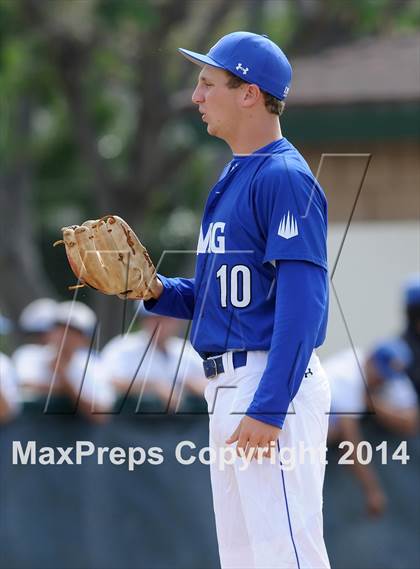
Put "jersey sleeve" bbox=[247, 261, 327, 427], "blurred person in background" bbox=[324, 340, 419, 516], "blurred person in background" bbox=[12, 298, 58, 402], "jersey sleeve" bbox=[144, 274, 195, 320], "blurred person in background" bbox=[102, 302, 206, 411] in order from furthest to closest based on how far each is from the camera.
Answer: "blurred person in background" bbox=[12, 298, 58, 402] < "blurred person in background" bbox=[102, 302, 206, 411] < "blurred person in background" bbox=[324, 340, 419, 516] < "jersey sleeve" bbox=[144, 274, 195, 320] < "jersey sleeve" bbox=[247, 261, 327, 427]

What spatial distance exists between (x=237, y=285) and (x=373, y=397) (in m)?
2.26

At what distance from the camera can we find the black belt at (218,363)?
3.42 meters

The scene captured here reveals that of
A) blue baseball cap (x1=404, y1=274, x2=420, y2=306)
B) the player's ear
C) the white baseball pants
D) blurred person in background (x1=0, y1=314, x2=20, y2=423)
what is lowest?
the white baseball pants

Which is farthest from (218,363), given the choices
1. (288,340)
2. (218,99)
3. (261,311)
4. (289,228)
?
(218,99)

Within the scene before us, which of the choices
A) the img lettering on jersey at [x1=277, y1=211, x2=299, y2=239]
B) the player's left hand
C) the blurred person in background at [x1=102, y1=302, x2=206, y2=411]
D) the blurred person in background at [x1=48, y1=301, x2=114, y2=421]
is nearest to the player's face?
the img lettering on jersey at [x1=277, y1=211, x2=299, y2=239]

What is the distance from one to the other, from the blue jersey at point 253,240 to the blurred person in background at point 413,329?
212 cm

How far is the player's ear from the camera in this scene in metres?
3.46

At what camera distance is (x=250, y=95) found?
11.4ft

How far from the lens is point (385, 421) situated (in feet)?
18.0

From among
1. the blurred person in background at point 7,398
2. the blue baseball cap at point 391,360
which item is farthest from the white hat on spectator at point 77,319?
the blue baseball cap at point 391,360

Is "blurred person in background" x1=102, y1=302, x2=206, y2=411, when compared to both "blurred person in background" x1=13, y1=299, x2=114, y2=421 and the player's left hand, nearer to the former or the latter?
"blurred person in background" x1=13, y1=299, x2=114, y2=421

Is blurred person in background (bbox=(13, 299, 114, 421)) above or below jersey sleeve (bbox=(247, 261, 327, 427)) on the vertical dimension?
above

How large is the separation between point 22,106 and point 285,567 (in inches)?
480

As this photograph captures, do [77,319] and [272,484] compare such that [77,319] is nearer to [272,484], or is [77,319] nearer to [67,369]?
[67,369]
